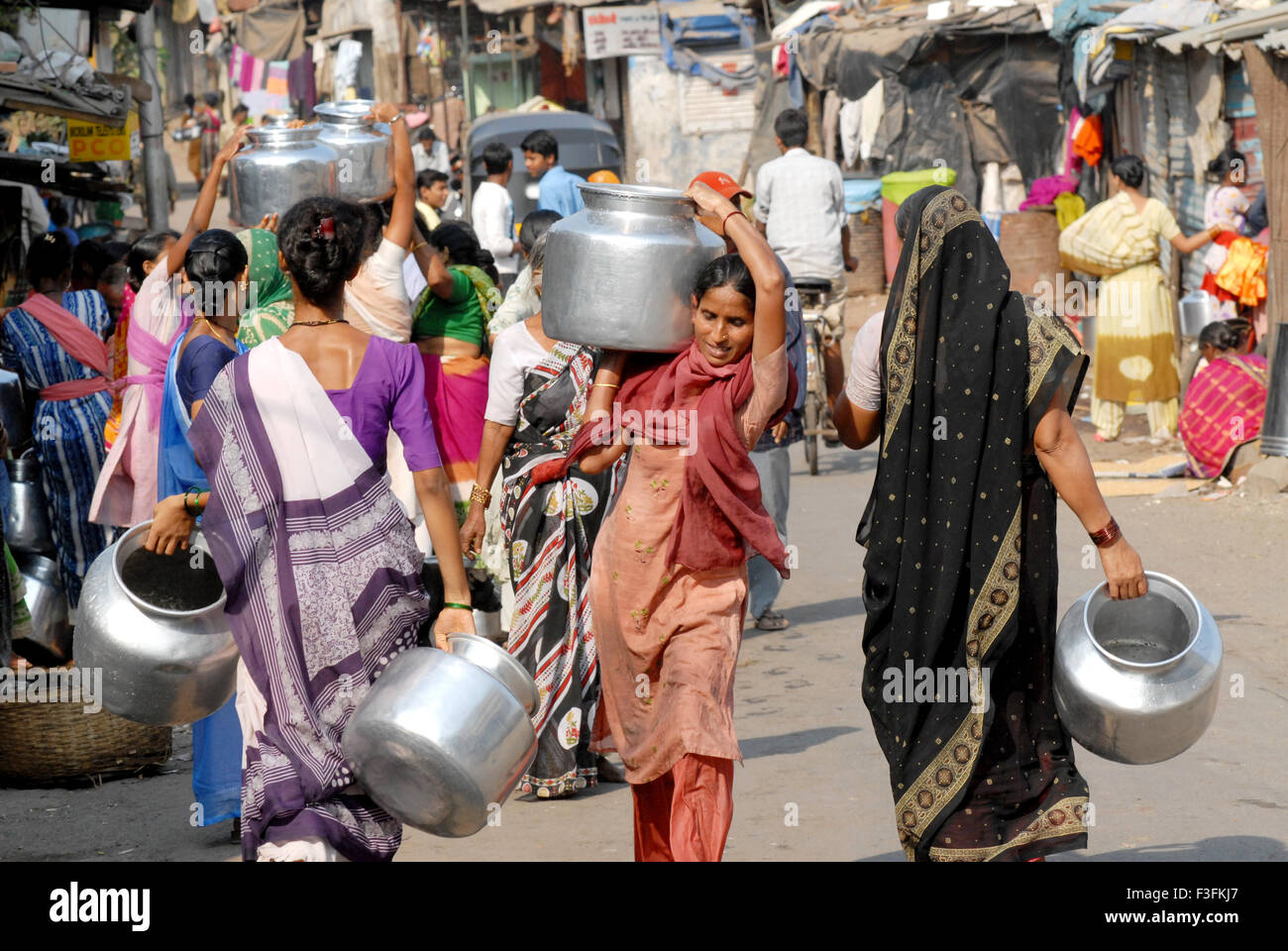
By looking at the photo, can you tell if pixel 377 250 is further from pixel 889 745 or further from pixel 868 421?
pixel 889 745

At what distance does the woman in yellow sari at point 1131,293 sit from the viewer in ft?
34.9

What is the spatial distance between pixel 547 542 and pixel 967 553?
6.59 ft

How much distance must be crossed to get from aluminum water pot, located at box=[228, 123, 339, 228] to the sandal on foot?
10.6 feet

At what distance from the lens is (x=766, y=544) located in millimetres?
3939

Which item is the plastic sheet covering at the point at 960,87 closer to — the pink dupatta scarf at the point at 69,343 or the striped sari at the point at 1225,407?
the striped sari at the point at 1225,407

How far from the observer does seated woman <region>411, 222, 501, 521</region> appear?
5957 millimetres

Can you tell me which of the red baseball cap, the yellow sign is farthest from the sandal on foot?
the yellow sign

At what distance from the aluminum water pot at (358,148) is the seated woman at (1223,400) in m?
5.97

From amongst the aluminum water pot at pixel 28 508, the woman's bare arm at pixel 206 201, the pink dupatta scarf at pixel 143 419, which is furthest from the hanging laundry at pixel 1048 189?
the woman's bare arm at pixel 206 201

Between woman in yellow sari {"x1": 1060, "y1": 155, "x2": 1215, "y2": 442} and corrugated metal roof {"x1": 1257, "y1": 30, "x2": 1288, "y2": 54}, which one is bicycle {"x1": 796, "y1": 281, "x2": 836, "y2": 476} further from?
corrugated metal roof {"x1": 1257, "y1": 30, "x2": 1288, "y2": 54}

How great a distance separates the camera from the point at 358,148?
16.2 feet

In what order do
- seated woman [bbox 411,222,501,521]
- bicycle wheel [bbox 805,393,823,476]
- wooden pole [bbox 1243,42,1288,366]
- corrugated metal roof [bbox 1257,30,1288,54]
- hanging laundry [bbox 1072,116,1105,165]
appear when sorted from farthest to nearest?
hanging laundry [bbox 1072,116,1105,165]
bicycle wheel [bbox 805,393,823,476]
wooden pole [bbox 1243,42,1288,366]
corrugated metal roof [bbox 1257,30,1288,54]
seated woman [bbox 411,222,501,521]

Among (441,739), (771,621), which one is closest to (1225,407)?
(771,621)
